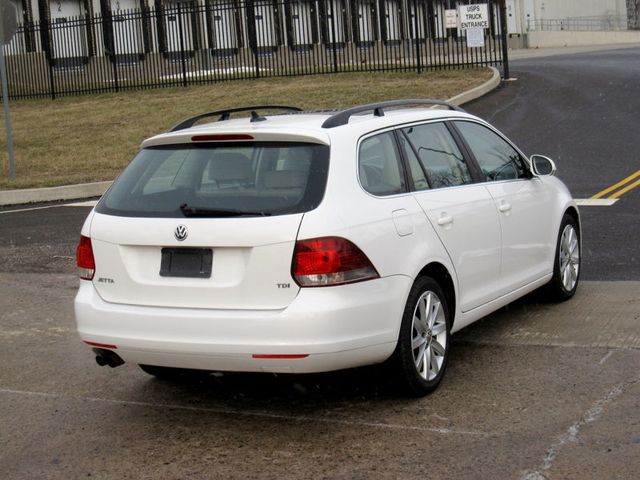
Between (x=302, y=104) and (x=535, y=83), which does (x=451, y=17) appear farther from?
(x=302, y=104)

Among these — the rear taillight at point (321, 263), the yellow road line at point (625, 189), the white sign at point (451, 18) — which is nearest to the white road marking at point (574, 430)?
the rear taillight at point (321, 263)

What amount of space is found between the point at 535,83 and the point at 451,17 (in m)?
2.60

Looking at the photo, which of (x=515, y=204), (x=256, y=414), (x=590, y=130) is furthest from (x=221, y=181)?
(x=590, y=130)

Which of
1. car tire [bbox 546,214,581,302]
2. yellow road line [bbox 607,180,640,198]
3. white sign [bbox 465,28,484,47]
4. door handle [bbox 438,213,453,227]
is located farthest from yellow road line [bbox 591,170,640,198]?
white sign [bbox 465,28,484,47]

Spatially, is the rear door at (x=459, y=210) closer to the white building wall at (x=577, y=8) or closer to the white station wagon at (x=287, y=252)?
the white station wagon at (x=287, y=252)

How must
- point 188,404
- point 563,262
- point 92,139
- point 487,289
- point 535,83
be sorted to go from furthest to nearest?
1. point 535,83
2. point 92,139
3. point 563,262
4. point 487,289
5. point 188,404

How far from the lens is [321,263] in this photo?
17.7 ft

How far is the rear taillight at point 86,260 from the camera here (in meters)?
5.98

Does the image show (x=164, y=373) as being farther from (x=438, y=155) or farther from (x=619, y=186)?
(x=619, y=186)

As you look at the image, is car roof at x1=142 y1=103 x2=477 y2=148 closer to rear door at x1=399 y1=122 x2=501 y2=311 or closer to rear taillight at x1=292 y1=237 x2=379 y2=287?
rear door at x1=399 y1=122 x2=501 y2=311

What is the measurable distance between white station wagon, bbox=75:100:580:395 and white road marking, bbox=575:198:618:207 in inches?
247

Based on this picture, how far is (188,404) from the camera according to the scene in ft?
20.5

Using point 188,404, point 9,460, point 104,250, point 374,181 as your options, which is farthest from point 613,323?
point 9,460

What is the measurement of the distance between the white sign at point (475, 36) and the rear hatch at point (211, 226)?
20.6 meters
